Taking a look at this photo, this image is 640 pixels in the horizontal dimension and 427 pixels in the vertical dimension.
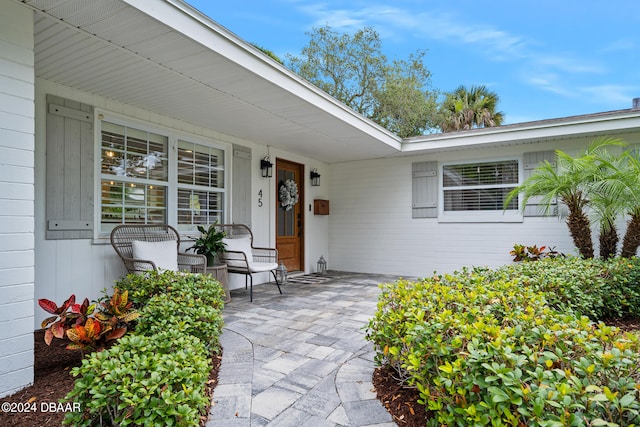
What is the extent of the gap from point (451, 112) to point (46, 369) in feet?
45.4

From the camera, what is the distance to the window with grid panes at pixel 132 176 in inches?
154

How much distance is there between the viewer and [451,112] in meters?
13.6

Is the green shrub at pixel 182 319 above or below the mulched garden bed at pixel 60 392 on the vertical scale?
above

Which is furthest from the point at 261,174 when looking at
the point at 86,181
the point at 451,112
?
the point at 451,112

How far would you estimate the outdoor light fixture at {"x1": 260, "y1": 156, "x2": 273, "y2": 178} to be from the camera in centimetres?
589

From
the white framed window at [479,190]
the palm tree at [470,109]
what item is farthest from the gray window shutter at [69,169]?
the palm tree at [470,109]

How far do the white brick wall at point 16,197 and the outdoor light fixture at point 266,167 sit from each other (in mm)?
3763

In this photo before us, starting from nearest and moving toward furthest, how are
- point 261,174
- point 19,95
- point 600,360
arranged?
point 600,360
point 19,95
point 261,174

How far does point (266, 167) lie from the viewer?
5.91 metres

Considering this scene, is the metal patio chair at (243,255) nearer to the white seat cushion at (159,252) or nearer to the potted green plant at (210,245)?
the potted green plant at (210,245)

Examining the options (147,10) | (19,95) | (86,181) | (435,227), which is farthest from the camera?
(435,227)

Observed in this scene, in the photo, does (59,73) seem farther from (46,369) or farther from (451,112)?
(451,112)

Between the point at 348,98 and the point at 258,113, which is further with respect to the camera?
the point at 348,98

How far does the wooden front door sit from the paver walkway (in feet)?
6.77
